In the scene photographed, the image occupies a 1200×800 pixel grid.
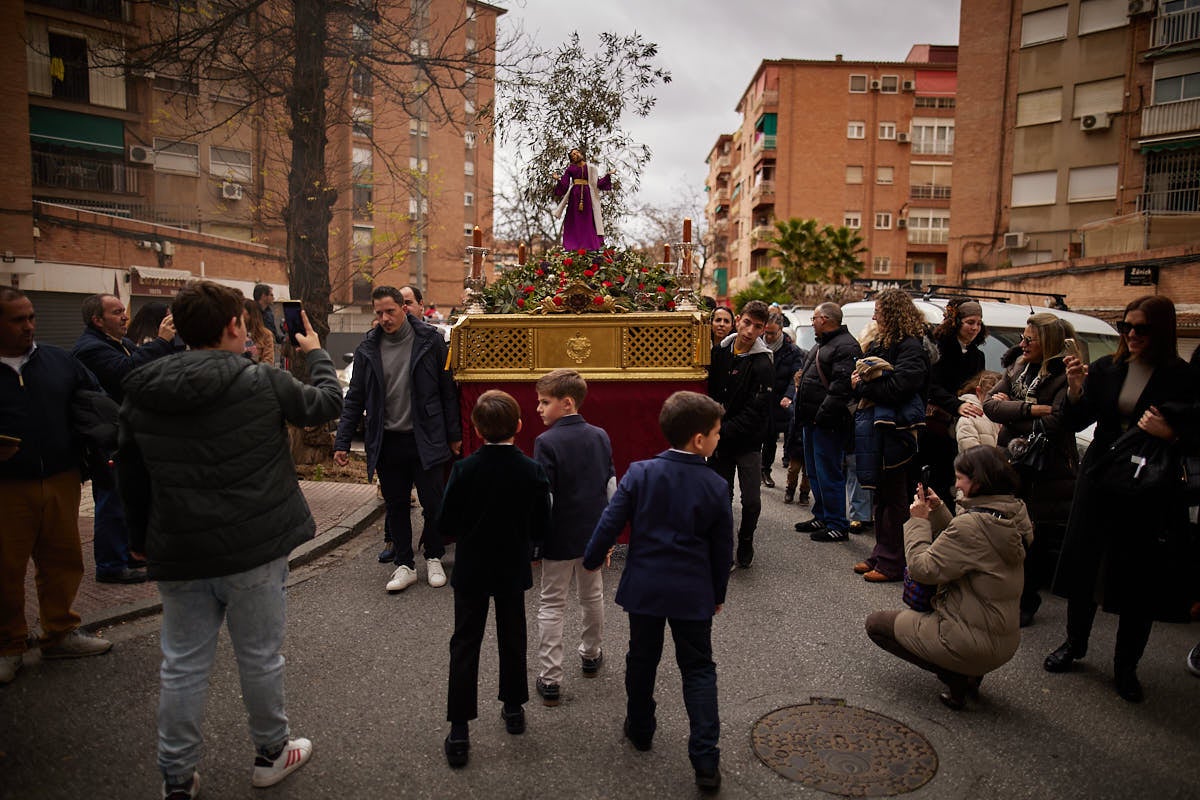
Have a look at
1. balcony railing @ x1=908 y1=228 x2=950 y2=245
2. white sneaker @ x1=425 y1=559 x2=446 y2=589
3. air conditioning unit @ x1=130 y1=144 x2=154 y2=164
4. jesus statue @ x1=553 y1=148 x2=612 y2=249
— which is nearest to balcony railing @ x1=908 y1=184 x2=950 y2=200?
balcony railing @ x1=908 y1=228 x2=950 y2=245

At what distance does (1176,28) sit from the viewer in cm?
2573

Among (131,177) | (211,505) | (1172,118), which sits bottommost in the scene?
(211,505)

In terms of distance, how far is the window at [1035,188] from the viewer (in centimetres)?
2900

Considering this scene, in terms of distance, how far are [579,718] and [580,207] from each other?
524cm

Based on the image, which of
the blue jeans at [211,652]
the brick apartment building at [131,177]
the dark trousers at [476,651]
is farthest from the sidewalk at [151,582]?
the brick apartment building at [131,177]

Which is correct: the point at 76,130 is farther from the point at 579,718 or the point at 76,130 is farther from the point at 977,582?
the point at 977,582

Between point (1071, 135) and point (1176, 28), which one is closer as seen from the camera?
point (1176, 28)

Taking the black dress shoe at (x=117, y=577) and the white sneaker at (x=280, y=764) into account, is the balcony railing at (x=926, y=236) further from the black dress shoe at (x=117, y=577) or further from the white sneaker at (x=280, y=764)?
the white sneaker at (x=280, y=764)

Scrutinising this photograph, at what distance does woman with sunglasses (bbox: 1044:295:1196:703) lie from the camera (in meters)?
3.88

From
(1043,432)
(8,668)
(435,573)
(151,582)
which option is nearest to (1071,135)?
(1043,432)

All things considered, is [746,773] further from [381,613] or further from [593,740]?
[381,613]

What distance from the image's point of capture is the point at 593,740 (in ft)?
11.3

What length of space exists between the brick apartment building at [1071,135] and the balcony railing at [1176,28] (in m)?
0.03

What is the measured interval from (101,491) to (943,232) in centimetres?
5007
